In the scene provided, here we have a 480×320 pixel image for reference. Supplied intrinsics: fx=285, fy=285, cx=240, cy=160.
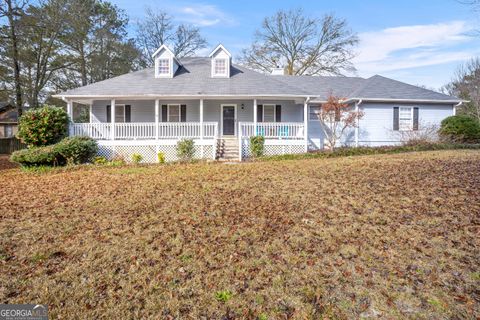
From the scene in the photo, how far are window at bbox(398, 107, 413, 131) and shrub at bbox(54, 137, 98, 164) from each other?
18060mm

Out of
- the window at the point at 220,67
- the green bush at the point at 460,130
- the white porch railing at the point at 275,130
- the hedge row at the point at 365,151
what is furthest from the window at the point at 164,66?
the green bush at the point at 460,130

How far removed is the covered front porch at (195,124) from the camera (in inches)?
575

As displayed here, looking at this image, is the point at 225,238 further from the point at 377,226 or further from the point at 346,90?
the point at 346,90

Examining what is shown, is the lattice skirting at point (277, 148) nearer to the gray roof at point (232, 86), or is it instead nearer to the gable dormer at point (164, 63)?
the gray roof at point (232, 86)

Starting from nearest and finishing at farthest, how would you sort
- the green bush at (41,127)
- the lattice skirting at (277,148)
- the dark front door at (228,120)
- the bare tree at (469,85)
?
1. the green bush at (41,127)
2. the lattice skirting at (277,148)
3. the dark front door at (228,120)
4. the bare tree at (469,85)

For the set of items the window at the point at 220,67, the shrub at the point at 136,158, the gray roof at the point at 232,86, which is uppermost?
the window at the point at 220,67

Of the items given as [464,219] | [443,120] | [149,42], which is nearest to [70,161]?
[464,219]

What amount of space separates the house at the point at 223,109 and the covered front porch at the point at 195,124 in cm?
5

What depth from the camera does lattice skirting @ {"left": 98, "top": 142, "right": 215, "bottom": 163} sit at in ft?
47.8

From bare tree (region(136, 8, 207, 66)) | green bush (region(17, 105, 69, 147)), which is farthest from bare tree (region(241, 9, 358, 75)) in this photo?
green bush (region(17, 105, 69, 147))

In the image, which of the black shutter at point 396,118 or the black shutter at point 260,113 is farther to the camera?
the black shutter at point 396,118

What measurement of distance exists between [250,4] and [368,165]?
14.3 m

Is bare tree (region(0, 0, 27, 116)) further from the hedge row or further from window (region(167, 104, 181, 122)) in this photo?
the hedge row

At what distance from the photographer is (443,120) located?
1770 cm
